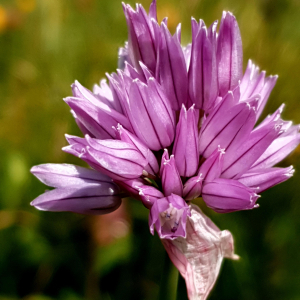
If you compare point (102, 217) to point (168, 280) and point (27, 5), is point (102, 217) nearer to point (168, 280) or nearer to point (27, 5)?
point (168, 280)

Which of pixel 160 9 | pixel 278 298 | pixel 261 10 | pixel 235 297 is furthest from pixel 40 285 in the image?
pixel 261 10

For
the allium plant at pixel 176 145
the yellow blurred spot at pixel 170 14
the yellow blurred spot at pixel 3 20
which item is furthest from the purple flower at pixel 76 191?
the yellow blurred spot at pixel 3 20

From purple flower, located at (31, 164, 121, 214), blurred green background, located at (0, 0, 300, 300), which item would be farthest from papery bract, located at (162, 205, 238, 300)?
blurred green background, located at (0, 0, 300, 300)

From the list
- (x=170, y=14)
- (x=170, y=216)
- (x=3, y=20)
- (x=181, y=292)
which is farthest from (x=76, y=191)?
(x=3, y=20)

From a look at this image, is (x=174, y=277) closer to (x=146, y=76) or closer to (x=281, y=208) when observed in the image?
(x=146, y=76)

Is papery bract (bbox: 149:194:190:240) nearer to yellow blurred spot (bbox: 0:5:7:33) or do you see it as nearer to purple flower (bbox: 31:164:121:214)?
purple flower (bbox: 31:164:121:214)

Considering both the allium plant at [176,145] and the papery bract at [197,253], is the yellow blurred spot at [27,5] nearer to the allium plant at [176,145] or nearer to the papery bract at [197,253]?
the allium plant at [176,145]
